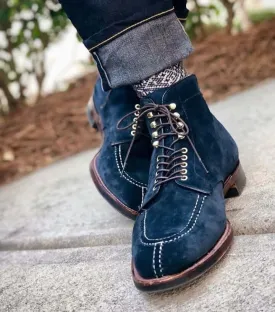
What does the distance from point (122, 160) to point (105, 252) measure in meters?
0.20

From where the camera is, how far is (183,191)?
968mm

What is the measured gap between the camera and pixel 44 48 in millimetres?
3193

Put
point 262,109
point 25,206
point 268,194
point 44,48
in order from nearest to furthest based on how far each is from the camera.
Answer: point 268,194 < point 25,206 < point 262,109 < point 44,48

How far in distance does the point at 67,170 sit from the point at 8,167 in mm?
448

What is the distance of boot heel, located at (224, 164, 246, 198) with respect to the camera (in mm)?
1104

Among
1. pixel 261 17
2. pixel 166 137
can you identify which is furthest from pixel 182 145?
pixel 261 17

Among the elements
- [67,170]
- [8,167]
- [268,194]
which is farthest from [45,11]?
[268,194]

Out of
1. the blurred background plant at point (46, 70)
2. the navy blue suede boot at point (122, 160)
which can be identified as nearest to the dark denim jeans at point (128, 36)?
the navy blue suede boot at point (122, 160)

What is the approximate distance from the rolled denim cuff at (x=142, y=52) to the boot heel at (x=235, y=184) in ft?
0.88

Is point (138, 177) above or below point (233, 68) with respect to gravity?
above

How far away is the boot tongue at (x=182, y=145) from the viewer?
98 centimetres

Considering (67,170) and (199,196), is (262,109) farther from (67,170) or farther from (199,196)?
(199,196)

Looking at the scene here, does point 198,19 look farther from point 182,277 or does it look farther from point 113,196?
point 182,277

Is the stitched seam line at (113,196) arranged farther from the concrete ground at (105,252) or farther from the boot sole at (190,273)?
the boot sole at (190,273)
